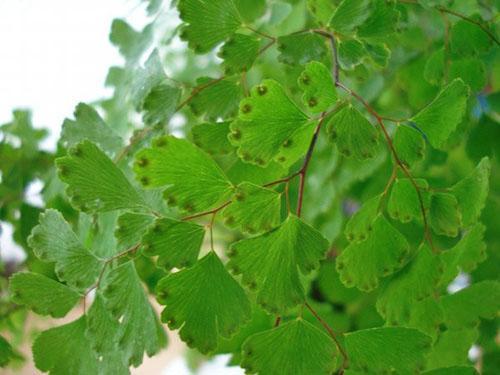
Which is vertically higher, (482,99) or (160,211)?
(160,211)

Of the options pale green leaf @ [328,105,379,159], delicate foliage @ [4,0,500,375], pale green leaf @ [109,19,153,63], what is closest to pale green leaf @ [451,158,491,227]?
delicate foliage @ [4,0,500,375]

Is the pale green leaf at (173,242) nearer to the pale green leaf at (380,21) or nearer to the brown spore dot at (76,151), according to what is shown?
the brown spore dot at (76,151)

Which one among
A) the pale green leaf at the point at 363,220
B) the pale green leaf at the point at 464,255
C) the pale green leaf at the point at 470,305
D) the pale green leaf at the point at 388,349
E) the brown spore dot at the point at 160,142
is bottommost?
the pale green leaf at the point at 470,305

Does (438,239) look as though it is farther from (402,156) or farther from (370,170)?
(402,156)

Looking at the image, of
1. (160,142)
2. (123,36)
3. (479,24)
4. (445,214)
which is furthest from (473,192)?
(123,36)

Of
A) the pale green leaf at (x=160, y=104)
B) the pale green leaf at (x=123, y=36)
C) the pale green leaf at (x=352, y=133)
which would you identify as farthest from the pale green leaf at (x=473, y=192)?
the pale green leaf at (x=123, y=36)

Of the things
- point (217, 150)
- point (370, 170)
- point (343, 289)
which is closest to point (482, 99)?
point (370, 170)

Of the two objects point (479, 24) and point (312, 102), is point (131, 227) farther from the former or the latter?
point (479, 24)
